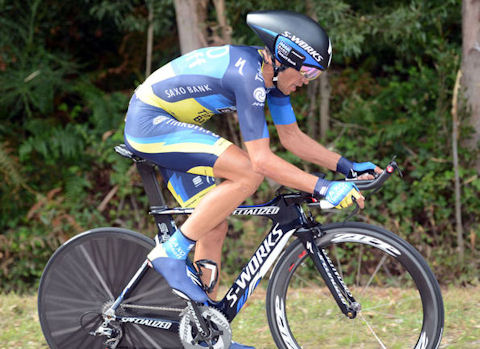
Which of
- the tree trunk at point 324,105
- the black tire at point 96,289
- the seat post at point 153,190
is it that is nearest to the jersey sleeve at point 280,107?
the seat post at point 153,190

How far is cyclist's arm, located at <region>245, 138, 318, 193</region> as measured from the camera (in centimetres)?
289

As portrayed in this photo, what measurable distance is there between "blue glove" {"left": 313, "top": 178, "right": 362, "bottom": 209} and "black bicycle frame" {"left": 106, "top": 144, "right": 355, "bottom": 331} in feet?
0.99

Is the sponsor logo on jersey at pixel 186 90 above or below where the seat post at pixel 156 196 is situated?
above

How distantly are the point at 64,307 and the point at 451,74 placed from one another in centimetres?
551

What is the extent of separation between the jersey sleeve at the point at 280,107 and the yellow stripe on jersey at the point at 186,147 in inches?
16.2

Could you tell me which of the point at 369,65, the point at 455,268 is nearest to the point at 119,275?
the point at 455,268

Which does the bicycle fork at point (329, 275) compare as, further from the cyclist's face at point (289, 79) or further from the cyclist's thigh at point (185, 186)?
the cyclist's face at point (289, 79)

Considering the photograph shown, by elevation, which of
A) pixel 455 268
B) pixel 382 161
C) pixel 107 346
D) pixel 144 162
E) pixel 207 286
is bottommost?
pixel 455 268

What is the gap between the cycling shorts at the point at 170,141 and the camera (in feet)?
10.1

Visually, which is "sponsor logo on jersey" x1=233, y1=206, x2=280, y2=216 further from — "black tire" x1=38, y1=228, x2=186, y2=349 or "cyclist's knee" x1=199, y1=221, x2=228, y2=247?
"black tire" x1=38, y1=228, x2=186, y2=349

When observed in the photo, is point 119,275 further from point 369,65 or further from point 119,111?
point 369,65

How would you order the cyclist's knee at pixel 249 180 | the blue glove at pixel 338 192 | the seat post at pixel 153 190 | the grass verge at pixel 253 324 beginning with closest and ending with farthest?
the blue glove at pixel 338 192, the cyclist's knee at pixel 249 180, the seat post at pixel 153 190, the grass verge at pixel 253 324

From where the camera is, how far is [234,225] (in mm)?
7438

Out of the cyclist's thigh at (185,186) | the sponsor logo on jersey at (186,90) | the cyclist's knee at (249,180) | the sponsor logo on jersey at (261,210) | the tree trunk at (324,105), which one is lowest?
the tree trunk at (324,105)
